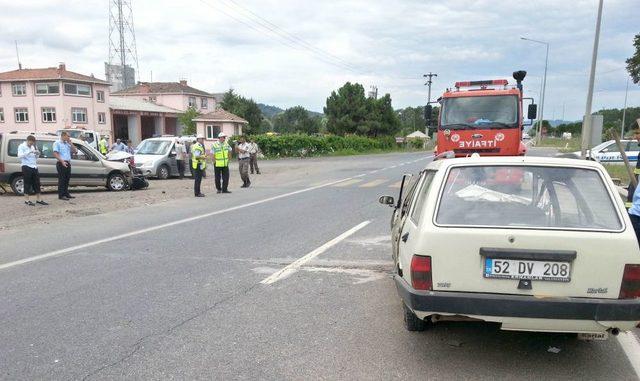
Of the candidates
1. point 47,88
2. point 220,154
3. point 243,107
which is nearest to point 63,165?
point 220,154

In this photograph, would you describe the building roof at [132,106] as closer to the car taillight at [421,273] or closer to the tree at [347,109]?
the tree at [347,109]

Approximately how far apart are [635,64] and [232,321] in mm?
49699

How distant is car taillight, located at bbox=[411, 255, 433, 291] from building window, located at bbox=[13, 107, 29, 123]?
57.8 m

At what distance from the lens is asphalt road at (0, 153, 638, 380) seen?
3684 millimetres

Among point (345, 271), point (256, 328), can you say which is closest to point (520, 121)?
point (345, 271)

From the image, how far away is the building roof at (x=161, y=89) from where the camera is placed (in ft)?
239

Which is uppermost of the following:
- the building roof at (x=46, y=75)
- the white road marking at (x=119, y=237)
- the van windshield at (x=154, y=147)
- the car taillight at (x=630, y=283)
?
the building roof at (x=46, y=75)

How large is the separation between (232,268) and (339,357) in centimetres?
286

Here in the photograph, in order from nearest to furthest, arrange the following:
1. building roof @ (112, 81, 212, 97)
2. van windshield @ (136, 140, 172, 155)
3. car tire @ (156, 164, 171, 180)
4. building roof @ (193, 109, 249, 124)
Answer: car tire @ (156, 164, 171, 180) → van windshield @ (136, 140, 172, 155) → building roof @ (193, 109, 249, 124) → building roof @ (112, 81, 212, 97)

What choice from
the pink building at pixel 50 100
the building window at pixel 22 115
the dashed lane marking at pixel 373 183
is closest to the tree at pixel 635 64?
the dashed lane marking at pixel 373 183

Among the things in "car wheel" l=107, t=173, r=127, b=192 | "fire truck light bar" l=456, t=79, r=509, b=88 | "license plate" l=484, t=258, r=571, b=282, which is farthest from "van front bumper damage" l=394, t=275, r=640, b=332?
"car wheel" l=107, t=173, r=127, b=192

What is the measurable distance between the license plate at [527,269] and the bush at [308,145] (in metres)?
38.0

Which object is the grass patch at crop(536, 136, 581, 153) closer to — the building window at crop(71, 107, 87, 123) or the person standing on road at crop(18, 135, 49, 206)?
the person standing on road at crop(18, 135, 49, 206)

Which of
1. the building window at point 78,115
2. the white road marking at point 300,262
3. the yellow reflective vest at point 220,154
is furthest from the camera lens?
the building window at point 78,115
